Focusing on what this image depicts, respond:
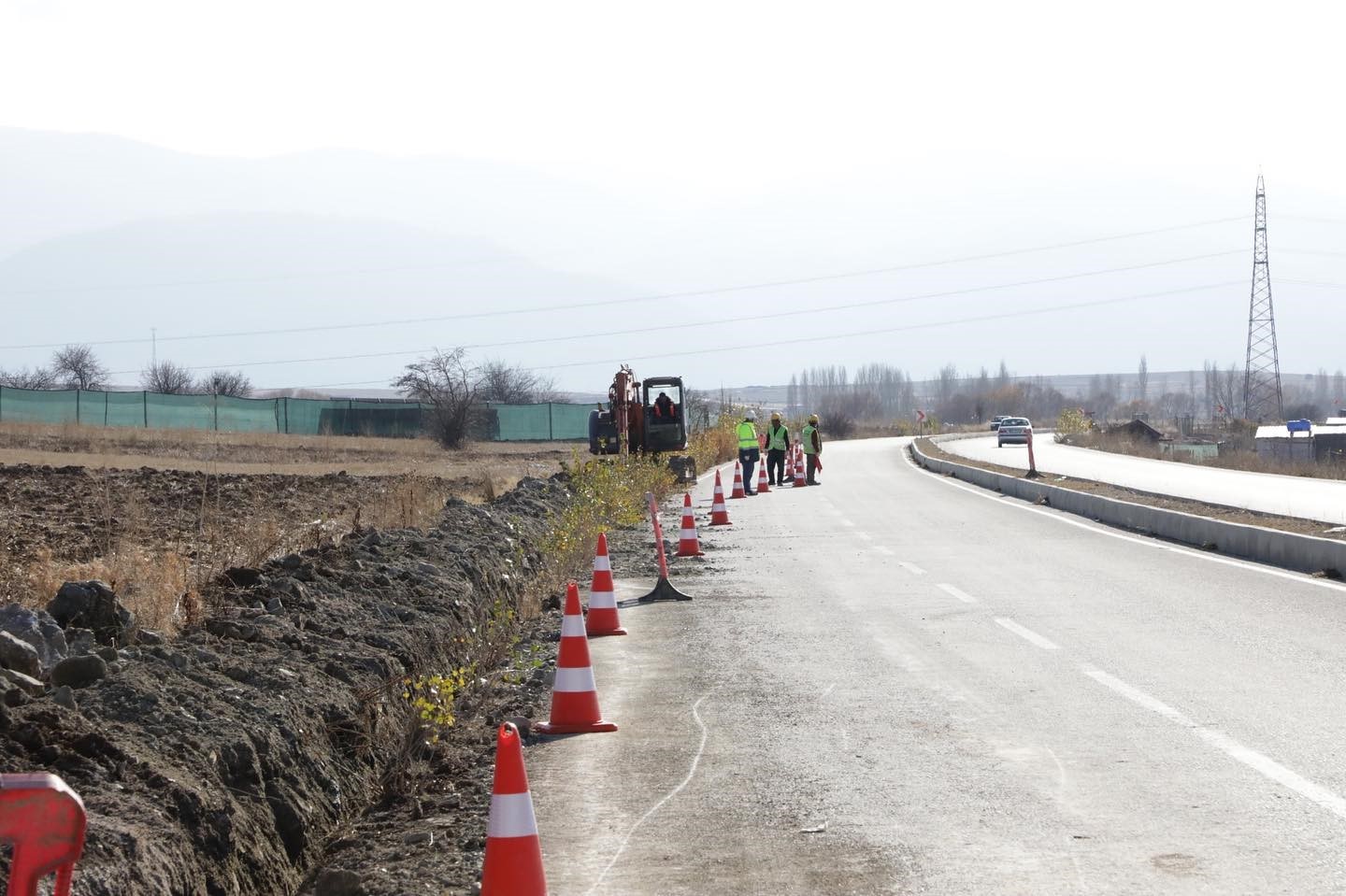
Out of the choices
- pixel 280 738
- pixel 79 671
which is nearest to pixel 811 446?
pixel 280 738

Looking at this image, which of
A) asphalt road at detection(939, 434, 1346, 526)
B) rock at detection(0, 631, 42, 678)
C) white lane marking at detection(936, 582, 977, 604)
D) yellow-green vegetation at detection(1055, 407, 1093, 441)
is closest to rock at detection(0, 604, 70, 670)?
rock at detection(0, 631, 42, 678)

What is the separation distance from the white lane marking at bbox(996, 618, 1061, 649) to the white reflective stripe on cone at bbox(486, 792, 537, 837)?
21.9 ft

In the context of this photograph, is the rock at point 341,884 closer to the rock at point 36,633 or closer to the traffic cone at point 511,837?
the traffic cone at point 511,837

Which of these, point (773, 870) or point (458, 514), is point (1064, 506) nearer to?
point (458, 514)

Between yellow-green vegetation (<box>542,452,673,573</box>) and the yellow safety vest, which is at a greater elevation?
the yellow safety vest

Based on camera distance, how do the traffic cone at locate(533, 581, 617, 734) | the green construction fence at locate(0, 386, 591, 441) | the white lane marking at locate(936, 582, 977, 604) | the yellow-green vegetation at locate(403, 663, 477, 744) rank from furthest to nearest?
the green construction fence at locate(0, 386, 591, 441) → the white lane marking at locate(936, 582, 977, 604) → the traffic cone at locate(533, 581, 617, 734) → the yellow-green vegetation at locate(403, 663, 477, 744)

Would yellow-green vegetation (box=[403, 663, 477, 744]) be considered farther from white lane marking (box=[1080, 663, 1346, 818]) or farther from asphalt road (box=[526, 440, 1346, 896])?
white lane marking (box=[1080, 663, 1346, 818])

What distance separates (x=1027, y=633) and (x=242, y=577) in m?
5.97

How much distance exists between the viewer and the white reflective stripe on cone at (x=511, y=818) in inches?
196

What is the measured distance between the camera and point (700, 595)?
49.1 ft

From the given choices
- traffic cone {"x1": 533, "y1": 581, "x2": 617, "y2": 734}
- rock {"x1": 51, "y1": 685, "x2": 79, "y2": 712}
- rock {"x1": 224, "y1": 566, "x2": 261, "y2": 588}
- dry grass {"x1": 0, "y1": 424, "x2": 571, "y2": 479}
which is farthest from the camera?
dry grass {"x1": 0, "y1": 424, "x2": 571, "y2": 479}

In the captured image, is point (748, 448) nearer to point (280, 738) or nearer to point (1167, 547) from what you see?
point (1167, 547)

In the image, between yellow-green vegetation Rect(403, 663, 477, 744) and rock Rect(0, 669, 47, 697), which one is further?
yellow-green vegetation Rect(403, 663, 477, 744)

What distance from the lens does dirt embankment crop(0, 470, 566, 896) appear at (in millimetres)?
5422
